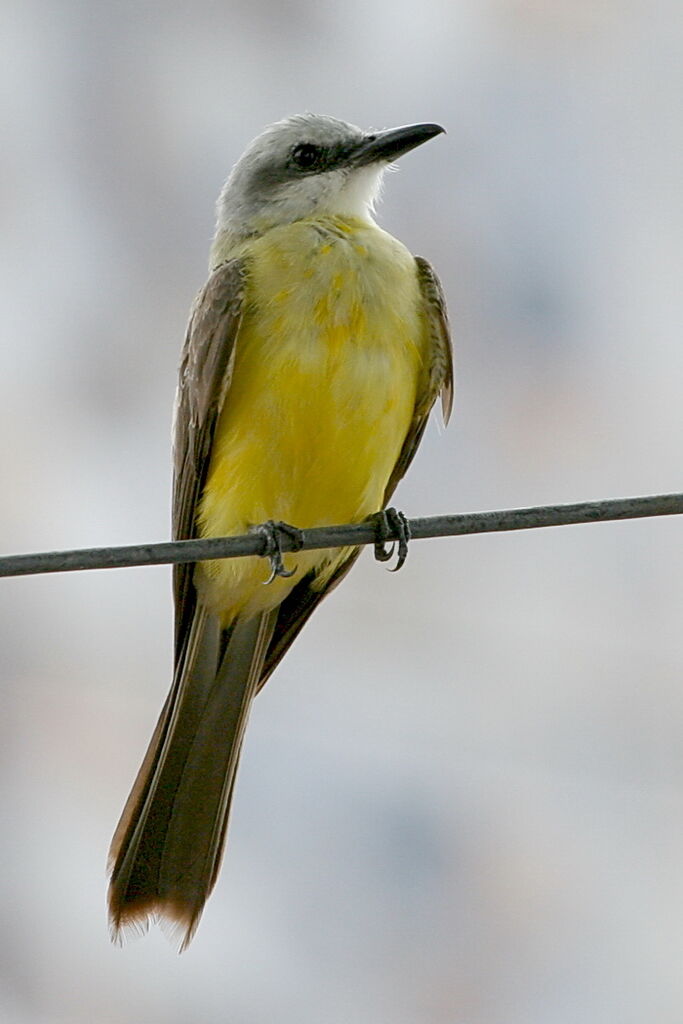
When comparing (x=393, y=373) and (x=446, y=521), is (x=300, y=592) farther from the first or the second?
(x=446, y=521)

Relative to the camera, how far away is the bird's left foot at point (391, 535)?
2.62 m

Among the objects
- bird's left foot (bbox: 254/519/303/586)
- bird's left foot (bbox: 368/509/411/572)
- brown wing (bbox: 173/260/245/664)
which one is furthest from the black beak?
bird's left foot (bbox: 254/519/303/586)

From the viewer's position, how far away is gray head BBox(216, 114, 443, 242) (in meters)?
3.16

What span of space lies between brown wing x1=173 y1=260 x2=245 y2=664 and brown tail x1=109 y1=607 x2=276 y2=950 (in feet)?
0.72

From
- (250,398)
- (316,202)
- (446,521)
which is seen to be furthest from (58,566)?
(316,202)

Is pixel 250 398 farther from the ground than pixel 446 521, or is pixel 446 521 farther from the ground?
pixel 250 398

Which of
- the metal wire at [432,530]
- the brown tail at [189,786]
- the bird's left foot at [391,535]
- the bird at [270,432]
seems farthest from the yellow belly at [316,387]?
the metal wire at [432,530]

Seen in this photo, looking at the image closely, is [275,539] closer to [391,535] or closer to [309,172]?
[391,535]

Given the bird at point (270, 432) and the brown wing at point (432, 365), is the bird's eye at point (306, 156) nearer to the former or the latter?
the bird at point (270, 432)

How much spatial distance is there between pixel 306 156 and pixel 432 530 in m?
1.62

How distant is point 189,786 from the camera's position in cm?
303

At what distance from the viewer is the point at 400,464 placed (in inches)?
122

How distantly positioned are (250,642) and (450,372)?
0.74 metres

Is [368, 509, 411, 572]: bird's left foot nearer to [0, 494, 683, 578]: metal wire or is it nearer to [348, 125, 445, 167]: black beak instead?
[0, 494, 683, 578]: metal wire
